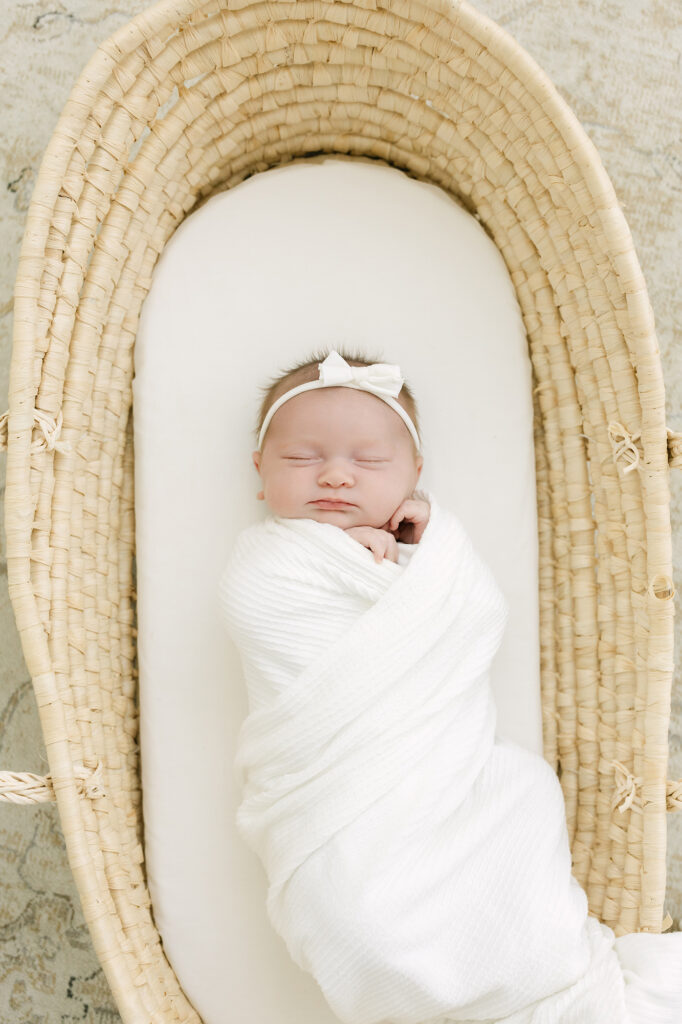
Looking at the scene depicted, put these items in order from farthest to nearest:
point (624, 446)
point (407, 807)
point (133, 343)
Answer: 1. point (133, 343)
2. point (624, 446)
3. point (407, 807)

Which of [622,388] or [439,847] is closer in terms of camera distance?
[439,847]

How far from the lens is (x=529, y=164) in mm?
1201

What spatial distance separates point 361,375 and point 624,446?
0.33 meters

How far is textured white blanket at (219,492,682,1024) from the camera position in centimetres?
98

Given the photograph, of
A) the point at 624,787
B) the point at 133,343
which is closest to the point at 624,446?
the point at 624,787

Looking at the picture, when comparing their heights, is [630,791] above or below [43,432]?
below

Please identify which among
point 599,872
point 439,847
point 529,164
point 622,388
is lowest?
point 599,872

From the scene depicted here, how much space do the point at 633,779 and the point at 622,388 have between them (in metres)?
0.48

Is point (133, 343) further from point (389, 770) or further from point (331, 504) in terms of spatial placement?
point (389, 770)

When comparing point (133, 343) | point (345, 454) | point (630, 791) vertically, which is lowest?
point (630, 791)

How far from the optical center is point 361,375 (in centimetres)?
117

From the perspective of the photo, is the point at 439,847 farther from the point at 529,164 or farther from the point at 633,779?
the point at 529,164

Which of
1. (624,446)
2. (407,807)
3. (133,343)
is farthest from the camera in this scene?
(133,343)

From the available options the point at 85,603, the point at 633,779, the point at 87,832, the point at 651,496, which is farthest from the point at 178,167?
the point at 633,779
